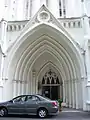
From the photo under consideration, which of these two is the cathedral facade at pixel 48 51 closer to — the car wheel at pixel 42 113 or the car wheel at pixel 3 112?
the car wheel at pixel 3 112

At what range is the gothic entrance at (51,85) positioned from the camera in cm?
1909

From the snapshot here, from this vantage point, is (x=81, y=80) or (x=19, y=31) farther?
(x=19, y=31)

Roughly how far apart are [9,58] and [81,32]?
6958mm

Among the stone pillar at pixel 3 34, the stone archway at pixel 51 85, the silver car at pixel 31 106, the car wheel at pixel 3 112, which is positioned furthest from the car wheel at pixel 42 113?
the stone archway at pixel 51 85

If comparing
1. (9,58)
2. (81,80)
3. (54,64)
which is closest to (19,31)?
(9,58)

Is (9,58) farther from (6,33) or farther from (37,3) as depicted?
(37,3)

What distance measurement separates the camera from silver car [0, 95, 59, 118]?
1004cm

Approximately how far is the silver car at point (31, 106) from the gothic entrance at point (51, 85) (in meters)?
8.59

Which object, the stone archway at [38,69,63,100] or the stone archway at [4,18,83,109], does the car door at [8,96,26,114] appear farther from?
the stone archway at [38,69,63,100]

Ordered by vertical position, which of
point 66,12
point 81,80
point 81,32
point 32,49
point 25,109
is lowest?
point 25,109

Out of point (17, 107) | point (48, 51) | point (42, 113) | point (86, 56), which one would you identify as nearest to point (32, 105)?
point (42, 113)

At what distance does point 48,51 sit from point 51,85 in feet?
13.7

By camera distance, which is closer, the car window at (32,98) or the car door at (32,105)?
the car door at (32,105)

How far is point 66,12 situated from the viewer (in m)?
20.2
